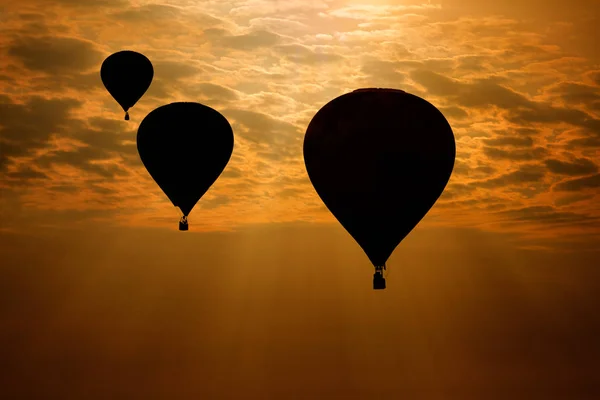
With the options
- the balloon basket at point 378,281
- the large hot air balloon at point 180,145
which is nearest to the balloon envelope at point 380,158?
the balloon basket at point 378,281

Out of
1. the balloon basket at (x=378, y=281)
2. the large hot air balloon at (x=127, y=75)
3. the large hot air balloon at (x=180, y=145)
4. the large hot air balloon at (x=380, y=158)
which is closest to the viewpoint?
the balloon basket at (x=378, y=281)

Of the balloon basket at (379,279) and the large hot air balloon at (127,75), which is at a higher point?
the large hot air balloon at (127,75)

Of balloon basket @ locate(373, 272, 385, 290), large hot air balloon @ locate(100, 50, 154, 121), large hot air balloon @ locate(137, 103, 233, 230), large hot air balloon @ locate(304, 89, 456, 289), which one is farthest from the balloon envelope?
large hot air balloon @ locate(100, 50, 154, 121)

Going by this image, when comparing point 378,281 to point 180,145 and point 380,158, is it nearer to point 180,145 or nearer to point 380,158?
point 380,158

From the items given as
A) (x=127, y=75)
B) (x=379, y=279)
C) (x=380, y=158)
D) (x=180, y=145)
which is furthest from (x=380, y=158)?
(x=127, y=75)

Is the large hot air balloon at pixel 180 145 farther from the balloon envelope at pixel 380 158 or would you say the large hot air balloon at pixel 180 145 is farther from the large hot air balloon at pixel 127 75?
the balloon envelope at pixel 380 158

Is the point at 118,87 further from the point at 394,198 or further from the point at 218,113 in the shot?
the point at 394,198
